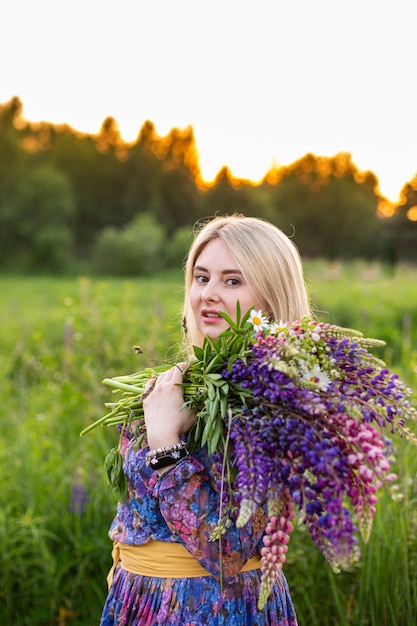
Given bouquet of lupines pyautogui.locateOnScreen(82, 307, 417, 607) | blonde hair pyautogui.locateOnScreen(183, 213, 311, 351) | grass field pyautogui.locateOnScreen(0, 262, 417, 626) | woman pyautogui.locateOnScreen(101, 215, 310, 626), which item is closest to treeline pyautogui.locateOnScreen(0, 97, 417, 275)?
grass field pyautogui.locateOnScreen(0, 262, 417, 626)

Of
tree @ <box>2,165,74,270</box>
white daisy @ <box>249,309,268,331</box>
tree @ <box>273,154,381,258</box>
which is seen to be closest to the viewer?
white daisy @ <box>249,309,268,331</box>

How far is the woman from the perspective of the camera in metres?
1.64

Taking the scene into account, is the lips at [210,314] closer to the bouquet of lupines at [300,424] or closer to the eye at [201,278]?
the eye at [201,278]

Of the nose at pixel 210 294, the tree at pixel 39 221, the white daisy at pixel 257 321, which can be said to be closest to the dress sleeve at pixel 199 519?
the white daisy at pixel 257 321

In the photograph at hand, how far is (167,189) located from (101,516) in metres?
52.5

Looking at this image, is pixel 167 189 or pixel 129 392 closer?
pixel 129 392

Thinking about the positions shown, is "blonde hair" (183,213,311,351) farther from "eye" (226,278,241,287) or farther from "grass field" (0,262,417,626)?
"grass field" (0,262,417,626)

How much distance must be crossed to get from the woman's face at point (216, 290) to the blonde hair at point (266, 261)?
0.08 feet

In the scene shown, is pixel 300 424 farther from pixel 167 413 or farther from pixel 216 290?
pixel 216 290

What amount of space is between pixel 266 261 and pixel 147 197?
5282 centimetres

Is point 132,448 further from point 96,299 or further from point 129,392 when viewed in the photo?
point 96,299

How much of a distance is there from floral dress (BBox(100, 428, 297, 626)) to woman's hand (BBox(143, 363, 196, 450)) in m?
0.08

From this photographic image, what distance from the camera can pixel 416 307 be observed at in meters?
9.73

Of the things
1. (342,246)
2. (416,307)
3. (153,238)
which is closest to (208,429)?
(416,307)
